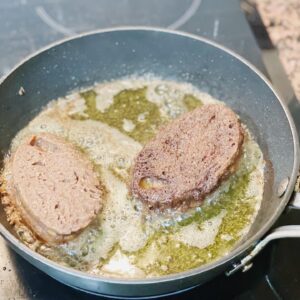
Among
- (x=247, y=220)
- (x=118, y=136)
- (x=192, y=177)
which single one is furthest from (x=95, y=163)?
(x=247, y=220)

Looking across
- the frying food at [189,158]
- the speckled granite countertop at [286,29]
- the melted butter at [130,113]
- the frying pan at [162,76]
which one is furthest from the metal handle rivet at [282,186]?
the speckled granite countertop at [286,29]

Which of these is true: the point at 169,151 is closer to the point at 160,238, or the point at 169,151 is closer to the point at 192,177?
the point at 192,177

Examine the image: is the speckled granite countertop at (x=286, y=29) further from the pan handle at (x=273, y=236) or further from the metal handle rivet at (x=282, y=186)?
the pan handle at (x=273, y=236)

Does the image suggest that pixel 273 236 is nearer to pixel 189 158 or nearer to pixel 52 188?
pixel 189 158

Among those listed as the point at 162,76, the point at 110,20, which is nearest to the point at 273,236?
the point at 162,76

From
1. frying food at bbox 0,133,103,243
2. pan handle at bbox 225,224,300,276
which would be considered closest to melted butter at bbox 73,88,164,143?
frying food at bbox 0,133,103,243
